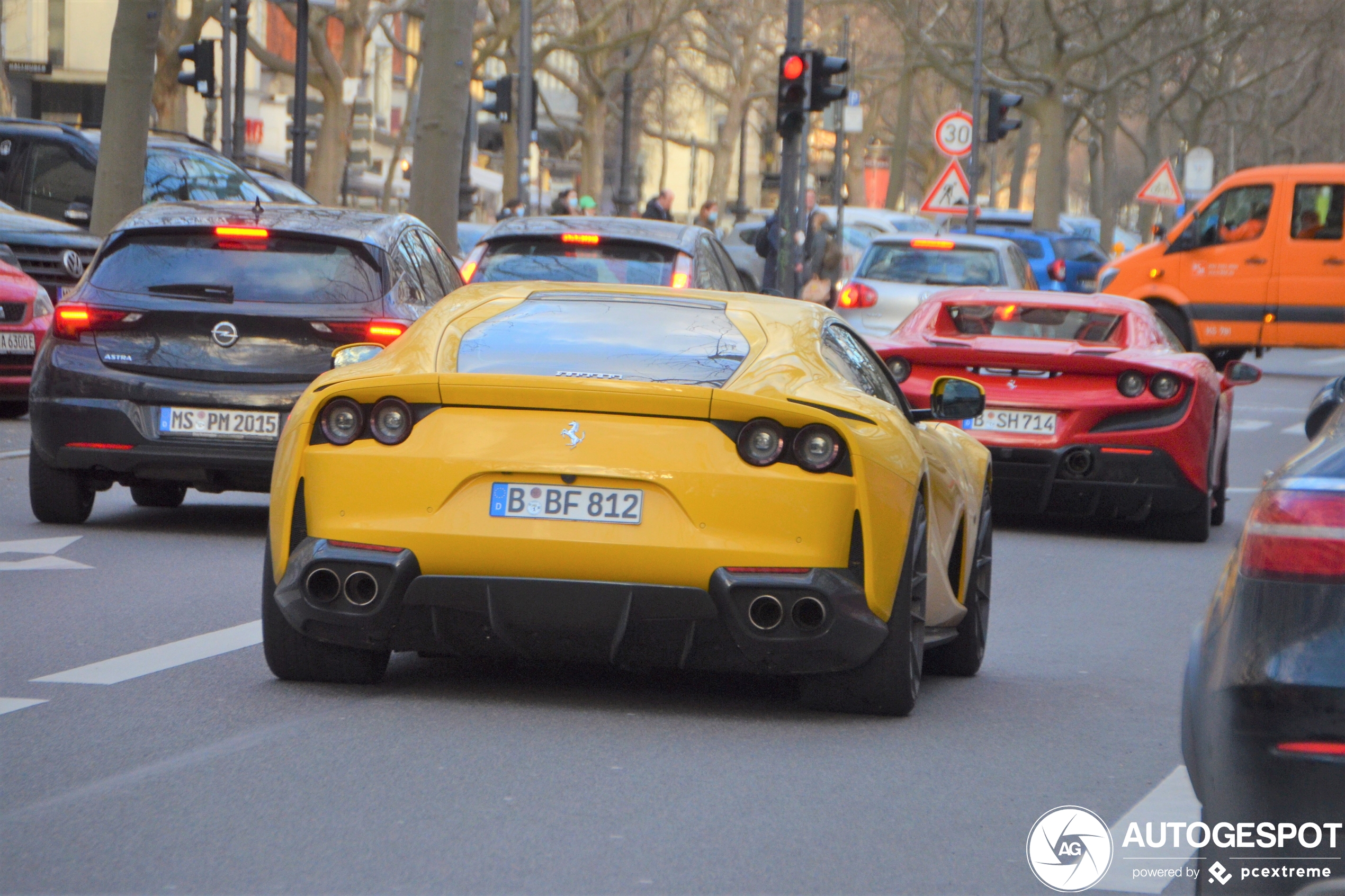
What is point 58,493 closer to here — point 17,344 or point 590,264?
point 590,264

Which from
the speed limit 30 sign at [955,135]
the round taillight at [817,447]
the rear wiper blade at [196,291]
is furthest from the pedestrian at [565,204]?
the round taillight at [817,447]

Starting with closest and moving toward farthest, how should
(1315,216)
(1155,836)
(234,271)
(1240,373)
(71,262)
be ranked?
1. (1155,836)
2. (234,271)
3. (1240,373)
4. (71,262)
5. (1315,216)

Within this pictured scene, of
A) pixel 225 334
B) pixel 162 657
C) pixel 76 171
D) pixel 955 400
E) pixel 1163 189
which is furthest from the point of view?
pixel 1163 189

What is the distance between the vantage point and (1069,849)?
491 cm

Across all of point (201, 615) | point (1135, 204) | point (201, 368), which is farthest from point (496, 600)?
point (1135, 204)

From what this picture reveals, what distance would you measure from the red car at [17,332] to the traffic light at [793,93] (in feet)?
31.9

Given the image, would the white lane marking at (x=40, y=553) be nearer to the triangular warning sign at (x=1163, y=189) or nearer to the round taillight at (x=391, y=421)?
the round taillight at (x=391, y=421)

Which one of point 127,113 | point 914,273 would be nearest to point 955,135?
point 914,273

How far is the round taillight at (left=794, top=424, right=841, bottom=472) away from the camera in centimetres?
595

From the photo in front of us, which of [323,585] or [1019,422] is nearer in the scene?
[323,585]

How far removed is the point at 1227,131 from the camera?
98.3m

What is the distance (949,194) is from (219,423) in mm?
22893

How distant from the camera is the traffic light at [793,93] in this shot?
23.7m

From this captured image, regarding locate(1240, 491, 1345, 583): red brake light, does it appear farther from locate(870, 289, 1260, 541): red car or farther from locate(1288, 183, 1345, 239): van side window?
locate(1288, 183, 1345, 239): van side window
